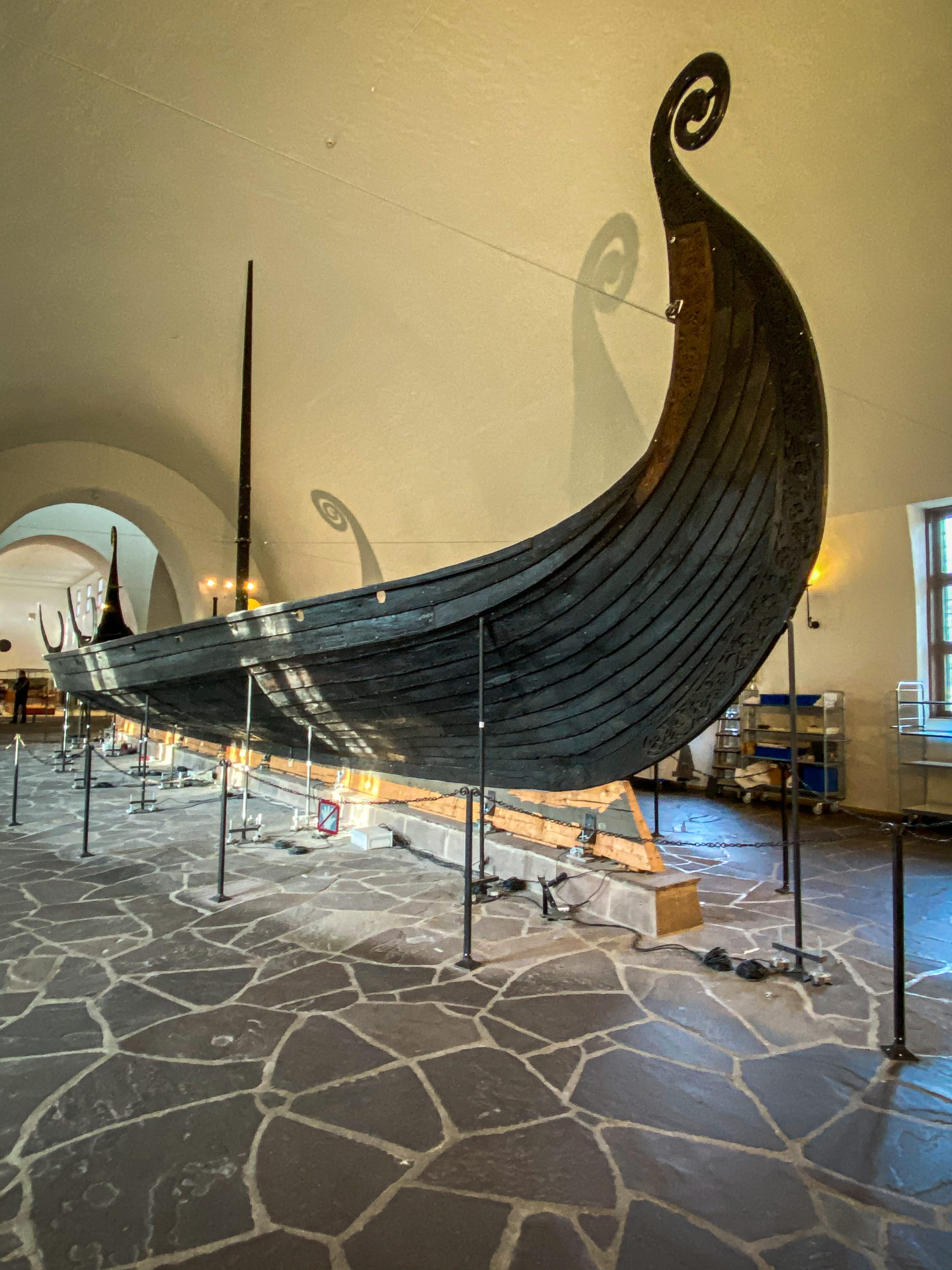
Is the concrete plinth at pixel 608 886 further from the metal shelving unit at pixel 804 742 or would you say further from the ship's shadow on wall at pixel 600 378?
the ship's shadow on wall at pixel 600 378

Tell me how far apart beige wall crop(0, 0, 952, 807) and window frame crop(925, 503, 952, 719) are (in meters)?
0.20

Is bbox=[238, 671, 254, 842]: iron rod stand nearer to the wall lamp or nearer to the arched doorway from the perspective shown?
the wall lamp

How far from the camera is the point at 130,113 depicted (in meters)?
4.88

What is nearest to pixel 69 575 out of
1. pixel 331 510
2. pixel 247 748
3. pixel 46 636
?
pixel 46 636

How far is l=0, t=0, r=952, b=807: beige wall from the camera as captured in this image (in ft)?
12.7

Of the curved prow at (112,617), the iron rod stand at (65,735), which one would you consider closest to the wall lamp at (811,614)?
the iron rod stand at (65,735)

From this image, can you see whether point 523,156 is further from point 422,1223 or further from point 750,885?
point 422,1223

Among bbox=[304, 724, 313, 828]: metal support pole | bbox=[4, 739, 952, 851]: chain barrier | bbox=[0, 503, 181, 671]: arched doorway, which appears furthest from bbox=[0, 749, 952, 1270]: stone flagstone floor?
bbox=[0, 503, 181, 671]: arched doorway

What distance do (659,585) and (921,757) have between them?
4636 millimetres

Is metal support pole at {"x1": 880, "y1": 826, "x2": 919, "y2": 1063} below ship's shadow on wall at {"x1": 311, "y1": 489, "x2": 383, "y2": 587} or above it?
below

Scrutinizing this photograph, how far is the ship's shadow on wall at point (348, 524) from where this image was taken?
8.09 m

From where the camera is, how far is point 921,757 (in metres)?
5.93

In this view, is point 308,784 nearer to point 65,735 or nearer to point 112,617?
point 65,735

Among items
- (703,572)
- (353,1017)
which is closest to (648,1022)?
(353,1017)
